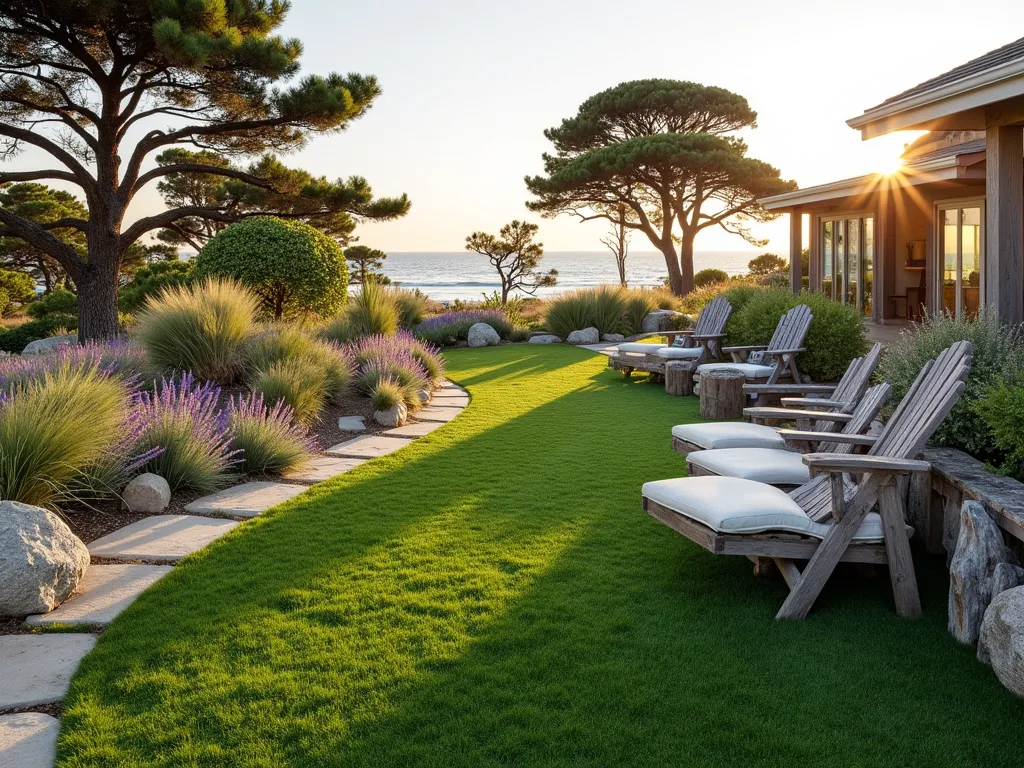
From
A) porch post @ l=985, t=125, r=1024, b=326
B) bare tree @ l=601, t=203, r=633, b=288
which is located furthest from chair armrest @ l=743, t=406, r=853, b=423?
bare tree @ l=601, t=203, r=633, b=288

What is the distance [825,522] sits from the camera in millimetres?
3242

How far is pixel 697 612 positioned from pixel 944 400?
1.29 metres

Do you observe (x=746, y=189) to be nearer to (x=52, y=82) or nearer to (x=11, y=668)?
(x=52, y=82)

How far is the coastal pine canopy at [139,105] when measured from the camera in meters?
13.1

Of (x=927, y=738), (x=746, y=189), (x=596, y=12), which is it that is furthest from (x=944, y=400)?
(x=746, y=189)

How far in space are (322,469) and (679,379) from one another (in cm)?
470

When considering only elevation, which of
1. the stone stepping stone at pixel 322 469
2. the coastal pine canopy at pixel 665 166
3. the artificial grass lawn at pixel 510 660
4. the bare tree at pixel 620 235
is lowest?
the artificial grass lawn at pixel 510 660

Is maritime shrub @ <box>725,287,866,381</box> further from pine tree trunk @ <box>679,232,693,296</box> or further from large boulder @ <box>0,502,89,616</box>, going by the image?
pine tree trunk @ <box>679,232,693,296</box>

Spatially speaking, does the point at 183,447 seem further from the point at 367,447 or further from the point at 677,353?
the point at 677,353

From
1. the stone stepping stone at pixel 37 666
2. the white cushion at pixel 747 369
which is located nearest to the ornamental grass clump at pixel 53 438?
the stone stepping stone at pixel 37 666

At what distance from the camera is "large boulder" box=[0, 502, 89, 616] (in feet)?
10.3

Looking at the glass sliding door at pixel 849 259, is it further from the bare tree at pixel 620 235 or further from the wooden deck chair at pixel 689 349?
the bare tree at pixel 620 235

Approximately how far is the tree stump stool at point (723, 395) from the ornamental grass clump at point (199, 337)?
433cm

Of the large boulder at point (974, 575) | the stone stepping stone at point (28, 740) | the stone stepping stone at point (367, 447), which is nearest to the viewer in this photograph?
the stone stepping stone at point (28, 740)
